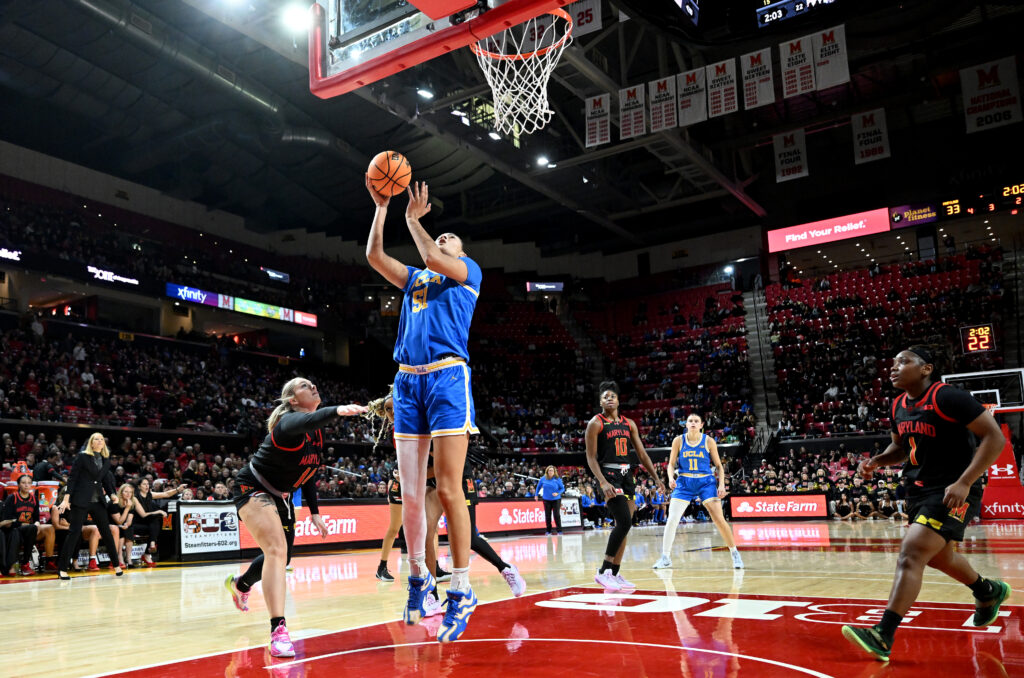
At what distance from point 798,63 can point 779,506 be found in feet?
42.3

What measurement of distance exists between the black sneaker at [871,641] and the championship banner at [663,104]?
18.6 m

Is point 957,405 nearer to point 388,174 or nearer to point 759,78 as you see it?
point 388,174

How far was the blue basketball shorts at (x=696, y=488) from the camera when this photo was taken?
384 inches

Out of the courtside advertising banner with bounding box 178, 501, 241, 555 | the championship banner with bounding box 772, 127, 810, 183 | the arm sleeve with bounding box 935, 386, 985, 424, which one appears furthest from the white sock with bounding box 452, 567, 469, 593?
the championship banner with bounding box 772, 127, 810, 183

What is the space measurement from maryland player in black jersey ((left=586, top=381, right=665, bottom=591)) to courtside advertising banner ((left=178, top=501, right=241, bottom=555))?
327 inches

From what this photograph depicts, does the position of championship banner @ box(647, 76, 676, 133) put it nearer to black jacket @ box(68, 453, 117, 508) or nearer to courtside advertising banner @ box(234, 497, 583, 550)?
courtside advertising banner @ box(234, 497, 583, 550)

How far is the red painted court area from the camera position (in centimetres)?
368

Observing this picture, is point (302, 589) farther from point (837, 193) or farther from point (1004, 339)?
point (837, 193)

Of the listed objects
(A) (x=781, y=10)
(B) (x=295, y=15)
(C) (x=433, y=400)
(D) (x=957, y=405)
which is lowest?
(D) (x=957, y=405)

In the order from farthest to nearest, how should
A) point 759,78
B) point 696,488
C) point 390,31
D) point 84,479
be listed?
point 759,78, point 84,479, point 696,488, point 390,31

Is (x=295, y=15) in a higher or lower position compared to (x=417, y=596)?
higher

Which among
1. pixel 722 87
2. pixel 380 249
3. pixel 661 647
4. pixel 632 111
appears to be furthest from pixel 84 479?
pixel 722 87

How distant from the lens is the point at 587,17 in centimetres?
1808

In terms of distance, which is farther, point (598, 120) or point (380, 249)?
point (598, 120)
